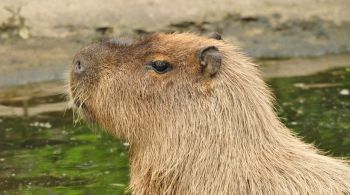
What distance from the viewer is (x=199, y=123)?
17.2 feet

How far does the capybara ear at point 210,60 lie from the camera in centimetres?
525

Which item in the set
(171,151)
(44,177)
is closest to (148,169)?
(171,151)

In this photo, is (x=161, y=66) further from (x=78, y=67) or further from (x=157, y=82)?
(x=78, y=67)

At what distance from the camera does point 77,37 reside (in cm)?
1011

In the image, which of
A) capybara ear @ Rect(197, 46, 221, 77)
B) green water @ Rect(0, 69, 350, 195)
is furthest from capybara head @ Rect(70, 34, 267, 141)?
green water @ Rect(0, 69, 350, 195)

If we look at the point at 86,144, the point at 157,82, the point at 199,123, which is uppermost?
the point at 157,82

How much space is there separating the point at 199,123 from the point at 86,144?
114 inches

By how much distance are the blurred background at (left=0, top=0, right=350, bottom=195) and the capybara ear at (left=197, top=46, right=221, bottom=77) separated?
75.5 inches

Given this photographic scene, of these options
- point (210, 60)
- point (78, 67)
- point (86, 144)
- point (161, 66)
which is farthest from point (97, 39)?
point (210, 60)

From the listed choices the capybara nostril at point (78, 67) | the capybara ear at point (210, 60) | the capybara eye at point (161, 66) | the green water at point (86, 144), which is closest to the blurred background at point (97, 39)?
the green water at point (86, 144)

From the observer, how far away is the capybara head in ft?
17.3

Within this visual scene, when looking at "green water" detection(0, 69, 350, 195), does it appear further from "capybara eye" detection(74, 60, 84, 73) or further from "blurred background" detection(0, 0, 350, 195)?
"capybara eye" detection(74, 60, 84, 73)

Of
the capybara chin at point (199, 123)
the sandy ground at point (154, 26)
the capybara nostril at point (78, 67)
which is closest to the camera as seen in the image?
the capybara chin at point (199, 123)

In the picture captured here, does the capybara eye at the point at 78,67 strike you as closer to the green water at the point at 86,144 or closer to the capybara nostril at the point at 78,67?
the capybara nostril at the point at 78,67
